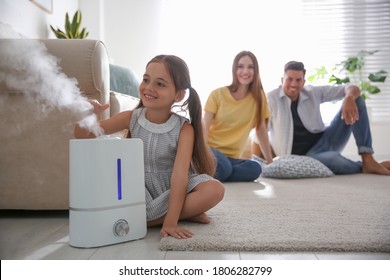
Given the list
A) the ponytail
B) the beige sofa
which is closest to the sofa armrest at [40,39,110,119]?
the beige sofa

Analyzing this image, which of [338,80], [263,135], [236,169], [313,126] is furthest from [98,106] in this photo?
[338,80]

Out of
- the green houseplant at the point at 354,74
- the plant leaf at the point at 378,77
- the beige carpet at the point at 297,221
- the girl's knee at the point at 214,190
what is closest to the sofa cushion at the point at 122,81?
the beige carpet at the point at 297,221

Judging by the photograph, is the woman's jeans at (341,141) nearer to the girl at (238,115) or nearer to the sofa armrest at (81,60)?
the girl at (238,115)

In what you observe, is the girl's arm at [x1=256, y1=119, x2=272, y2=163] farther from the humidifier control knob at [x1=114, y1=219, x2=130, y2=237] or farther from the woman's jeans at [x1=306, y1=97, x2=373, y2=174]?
the humidifier control knob at [x1=114, y1=219, x2=130, y2=237]

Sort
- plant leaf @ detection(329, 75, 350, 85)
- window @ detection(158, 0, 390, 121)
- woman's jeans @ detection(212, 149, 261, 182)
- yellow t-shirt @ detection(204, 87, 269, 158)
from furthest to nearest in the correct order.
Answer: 1. plant leaf @ detection(329, 75, 350, 85)
2. window @ detection(158, 0, 390, 121)
3. yellow t-shirt @ detection(204, 87, 269, 158)
4. woman's jeans @ detection(212, 149, 261, 182)

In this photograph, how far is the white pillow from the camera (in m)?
2.02

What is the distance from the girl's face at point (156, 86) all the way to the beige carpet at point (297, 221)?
32 centimetres

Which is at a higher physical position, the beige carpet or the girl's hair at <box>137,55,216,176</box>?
the girl's hair at <box>137,55,216,176</box>

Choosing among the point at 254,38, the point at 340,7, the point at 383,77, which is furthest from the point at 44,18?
the point at 383,77

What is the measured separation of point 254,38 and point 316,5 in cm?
59

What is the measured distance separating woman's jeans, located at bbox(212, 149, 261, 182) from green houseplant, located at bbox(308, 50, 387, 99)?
131 cm

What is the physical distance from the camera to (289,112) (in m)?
2.26

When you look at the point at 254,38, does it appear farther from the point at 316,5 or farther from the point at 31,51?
the point at 31,51

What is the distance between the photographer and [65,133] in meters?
1.07
